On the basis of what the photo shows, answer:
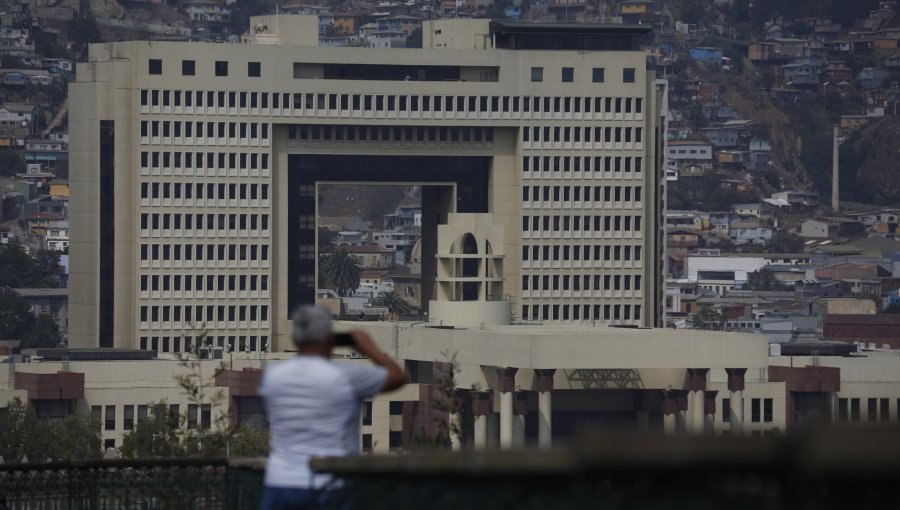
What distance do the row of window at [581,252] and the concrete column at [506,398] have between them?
3434cm

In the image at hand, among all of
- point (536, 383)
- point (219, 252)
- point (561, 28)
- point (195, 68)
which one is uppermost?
point (561, 28)

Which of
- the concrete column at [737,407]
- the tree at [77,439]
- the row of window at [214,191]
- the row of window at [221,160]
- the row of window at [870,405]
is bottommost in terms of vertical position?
the tree at [77,439]

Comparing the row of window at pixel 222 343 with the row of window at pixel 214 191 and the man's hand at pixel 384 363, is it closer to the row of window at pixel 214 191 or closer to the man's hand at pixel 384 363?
the row of window at pixel 214 191

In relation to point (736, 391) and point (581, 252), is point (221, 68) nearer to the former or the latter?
point (581, 252)

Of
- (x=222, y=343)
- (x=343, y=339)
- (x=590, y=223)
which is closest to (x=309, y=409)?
(x=343, y=339)

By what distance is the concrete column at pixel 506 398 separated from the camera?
11288cm

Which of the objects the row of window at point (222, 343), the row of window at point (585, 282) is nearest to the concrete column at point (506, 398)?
the row of window at point (222, 343)

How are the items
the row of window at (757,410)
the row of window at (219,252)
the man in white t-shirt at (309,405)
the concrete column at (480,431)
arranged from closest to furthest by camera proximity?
the man in white t-shirt at (309,405)
the concrete column at (480,431)
the row of window at (757,410)
the row of window at (219,252)

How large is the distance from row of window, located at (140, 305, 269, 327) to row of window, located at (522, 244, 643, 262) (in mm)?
17025

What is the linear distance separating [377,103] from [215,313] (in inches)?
619

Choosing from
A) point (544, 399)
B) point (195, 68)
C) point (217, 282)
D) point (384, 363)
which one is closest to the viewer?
point (384, 363)

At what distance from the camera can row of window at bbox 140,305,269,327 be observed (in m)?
140

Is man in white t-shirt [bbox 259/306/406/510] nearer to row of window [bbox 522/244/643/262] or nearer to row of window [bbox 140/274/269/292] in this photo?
row of window [bbox 140/274/269/292]

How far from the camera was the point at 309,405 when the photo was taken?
613 inches
